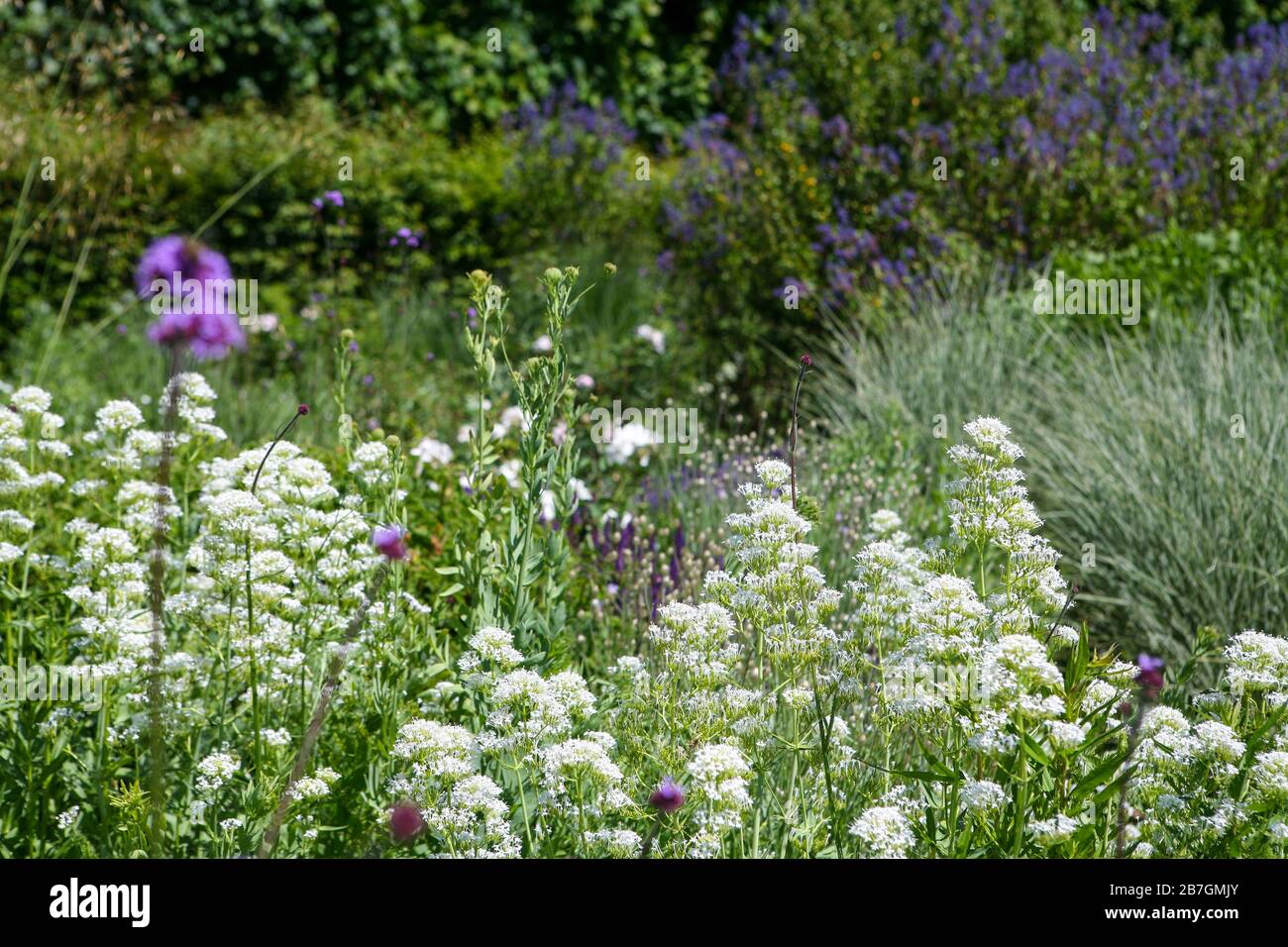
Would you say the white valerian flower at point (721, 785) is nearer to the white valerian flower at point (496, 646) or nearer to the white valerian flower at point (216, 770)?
the white valerian flower at point (496, 646)

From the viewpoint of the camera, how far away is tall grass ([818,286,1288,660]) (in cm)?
439

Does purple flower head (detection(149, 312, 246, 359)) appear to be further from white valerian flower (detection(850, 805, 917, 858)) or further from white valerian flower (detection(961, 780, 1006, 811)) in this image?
white valerian flower (detection(961, 780, 1006, 811))

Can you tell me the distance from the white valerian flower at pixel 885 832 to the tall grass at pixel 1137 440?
7.45ft

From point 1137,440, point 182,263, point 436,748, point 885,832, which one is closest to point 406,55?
point 1137,440

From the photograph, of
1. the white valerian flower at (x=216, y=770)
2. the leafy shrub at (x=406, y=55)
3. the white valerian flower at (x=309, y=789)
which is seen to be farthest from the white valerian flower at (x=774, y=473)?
the leafy shrub at (x=406, y=55)

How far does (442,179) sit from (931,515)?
5.97 m

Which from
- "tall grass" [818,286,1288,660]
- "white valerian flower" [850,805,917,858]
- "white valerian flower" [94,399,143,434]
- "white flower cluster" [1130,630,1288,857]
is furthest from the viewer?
"tall grass" [818,286,1288,660]

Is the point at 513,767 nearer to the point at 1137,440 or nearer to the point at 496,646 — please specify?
the point at 496,646

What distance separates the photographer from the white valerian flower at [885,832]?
1974mm

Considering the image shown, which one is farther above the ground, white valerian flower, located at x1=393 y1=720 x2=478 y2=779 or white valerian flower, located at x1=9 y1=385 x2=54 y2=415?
white valerian flower, located at x1=9 y1=385 x2=54 y2=415

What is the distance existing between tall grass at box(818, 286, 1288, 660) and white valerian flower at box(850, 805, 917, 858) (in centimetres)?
227

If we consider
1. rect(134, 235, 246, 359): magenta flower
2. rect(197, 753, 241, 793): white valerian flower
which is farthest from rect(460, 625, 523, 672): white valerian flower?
rect(134, 235, 246, 359): magenta flower

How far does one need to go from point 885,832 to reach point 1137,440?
10.7ft
